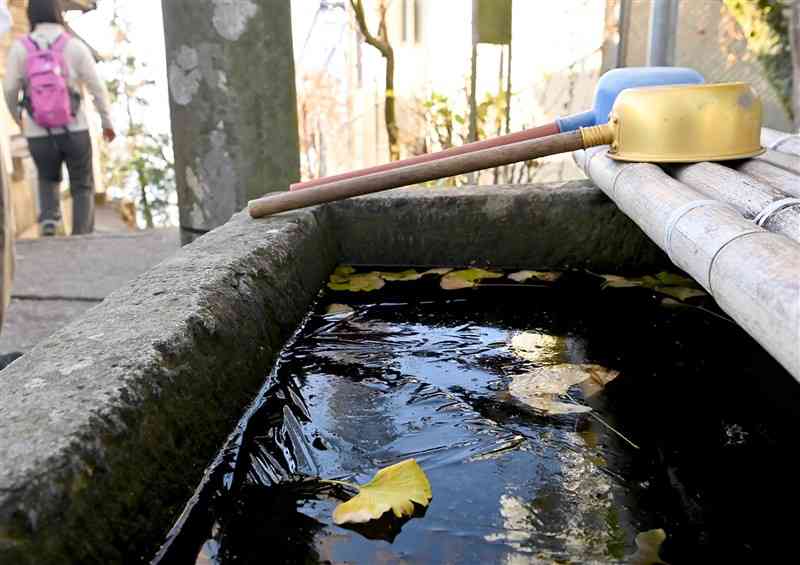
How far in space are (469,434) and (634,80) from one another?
122cm

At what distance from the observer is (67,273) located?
3799 mm

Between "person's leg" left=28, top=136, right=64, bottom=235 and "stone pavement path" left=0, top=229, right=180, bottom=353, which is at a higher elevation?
"person's leg" left=28, top=136, right=64, bottom=235

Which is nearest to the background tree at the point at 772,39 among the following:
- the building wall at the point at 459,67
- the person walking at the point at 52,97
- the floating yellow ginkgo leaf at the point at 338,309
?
the building wall at the point at 459,67

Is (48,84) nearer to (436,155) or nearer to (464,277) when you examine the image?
(436,155)

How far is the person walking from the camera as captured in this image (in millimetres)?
4383

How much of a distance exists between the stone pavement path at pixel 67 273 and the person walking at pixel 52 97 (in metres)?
0.42

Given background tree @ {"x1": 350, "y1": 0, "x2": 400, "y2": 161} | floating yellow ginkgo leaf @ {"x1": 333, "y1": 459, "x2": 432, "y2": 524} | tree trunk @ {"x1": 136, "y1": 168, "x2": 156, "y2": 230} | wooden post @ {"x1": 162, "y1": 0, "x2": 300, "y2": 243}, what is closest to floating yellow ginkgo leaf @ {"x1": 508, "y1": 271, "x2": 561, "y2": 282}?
floating yellow ginkgo leaf @ {"x1": 333, "y1": 459, "x2": 432, "y2": 524}

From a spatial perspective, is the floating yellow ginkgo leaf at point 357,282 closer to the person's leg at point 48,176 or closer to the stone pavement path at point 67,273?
the stone pavement path at point 67,273

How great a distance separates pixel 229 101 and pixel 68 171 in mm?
2674

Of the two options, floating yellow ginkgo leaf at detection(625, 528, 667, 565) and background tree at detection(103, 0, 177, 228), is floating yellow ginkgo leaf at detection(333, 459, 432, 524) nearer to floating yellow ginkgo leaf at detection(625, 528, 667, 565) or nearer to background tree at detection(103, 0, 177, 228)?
floating yellow ginkgo leaf at detection(625, 528, 667, 565)

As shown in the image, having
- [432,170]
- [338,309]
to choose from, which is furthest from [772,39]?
[338,309]

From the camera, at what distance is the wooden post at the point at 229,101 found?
8.30ft

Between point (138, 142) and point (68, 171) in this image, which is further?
point (138, 142)

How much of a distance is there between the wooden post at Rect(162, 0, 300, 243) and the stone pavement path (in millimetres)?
654
